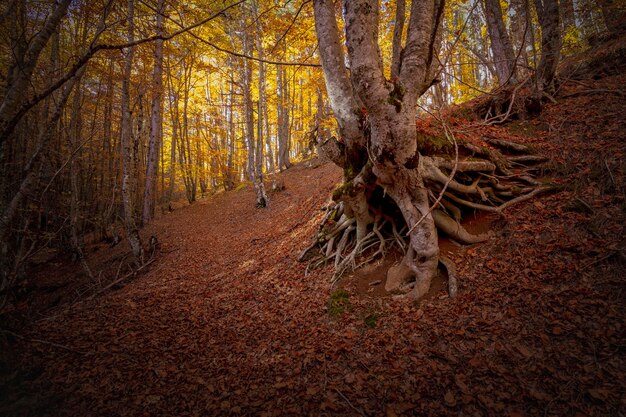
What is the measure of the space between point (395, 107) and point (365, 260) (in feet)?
9.41

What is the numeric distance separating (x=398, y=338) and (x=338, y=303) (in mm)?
1163

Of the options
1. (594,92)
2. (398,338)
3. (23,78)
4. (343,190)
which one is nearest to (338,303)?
(398,338)

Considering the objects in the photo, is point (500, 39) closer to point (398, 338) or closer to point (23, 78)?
point (398, 338)

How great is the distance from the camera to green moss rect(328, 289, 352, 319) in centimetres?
420

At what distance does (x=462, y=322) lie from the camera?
3.33 m

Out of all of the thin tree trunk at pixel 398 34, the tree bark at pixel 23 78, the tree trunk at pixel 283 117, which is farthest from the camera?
the tree trunk at pixel 283 117

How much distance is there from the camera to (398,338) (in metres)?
3.44

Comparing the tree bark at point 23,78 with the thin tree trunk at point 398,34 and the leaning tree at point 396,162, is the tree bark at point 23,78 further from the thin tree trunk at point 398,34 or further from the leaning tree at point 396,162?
the thin tree trunk at point 398,34

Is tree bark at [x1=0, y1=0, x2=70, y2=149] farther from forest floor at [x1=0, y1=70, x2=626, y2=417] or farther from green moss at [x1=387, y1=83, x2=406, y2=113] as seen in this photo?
green moss at [x1=387, y1=83, x2=406, y2=113]

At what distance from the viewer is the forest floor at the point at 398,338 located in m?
2.62

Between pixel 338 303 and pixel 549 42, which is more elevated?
pixel 549 42

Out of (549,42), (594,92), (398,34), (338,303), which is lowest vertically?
(338,303)

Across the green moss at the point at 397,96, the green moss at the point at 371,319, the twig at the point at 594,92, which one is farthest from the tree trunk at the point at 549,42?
the green moss at the point at 371,319

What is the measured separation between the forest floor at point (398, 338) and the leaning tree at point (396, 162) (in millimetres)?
512
